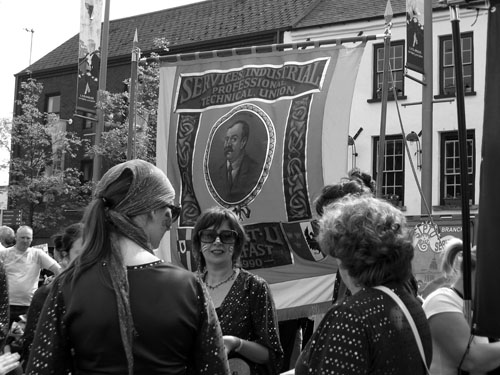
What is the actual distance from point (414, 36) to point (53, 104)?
68.4ft

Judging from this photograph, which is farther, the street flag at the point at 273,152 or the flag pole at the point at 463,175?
the street flag at the point at 273,152


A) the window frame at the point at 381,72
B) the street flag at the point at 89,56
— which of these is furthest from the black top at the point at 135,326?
the window frame at the point at 381,72

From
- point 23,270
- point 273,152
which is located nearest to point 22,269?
point 23,270

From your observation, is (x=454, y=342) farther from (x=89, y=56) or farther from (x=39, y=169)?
(x=39, y=169)

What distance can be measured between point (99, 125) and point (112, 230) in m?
15.4

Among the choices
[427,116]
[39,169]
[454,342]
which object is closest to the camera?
[454,342]

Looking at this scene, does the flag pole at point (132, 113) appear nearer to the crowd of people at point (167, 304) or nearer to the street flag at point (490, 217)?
the crowd of people at point (167, 304)

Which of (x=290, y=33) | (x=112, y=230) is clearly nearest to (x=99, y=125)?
(x=290, y=33)

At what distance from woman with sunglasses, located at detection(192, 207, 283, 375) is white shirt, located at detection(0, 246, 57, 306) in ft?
18.4

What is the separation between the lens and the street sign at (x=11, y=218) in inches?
964

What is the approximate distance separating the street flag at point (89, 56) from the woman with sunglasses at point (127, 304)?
49.0 ft

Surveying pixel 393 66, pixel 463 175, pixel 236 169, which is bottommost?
pixel 463 175

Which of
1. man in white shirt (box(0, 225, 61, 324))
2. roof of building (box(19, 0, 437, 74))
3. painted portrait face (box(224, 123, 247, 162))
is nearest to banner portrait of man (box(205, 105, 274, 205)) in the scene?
painted portrait face (box(224, 123, 247, 162))

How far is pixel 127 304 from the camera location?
7.32 ft
